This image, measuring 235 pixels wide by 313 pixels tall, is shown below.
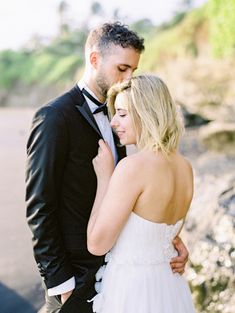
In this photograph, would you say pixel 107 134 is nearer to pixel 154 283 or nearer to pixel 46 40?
pixel 154 283

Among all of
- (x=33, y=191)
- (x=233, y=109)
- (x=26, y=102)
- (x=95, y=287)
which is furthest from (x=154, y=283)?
(x=26, y=102)

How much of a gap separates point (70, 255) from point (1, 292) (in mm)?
3223

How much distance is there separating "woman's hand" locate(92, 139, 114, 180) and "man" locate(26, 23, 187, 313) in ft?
0.20

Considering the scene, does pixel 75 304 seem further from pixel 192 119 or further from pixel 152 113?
pixel 192 119

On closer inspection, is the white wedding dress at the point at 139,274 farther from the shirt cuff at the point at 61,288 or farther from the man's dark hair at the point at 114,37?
the man's dark hair at the point at 114,37

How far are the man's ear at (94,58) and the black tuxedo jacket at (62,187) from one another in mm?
168

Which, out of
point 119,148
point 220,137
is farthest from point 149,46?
point 119,148

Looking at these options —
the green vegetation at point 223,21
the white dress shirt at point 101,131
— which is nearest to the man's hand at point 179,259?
the white dress shirt at point 101,131

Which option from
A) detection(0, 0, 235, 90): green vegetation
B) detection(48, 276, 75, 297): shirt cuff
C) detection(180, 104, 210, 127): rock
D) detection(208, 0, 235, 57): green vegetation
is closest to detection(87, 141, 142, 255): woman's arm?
detection(48, 276, 75, 297): shirt cuff

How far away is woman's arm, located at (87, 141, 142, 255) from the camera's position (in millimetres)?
1885

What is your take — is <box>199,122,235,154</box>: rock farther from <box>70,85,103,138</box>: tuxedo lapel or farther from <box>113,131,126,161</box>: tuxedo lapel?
<box>70,85,103,138</box>: tuxedo lapel

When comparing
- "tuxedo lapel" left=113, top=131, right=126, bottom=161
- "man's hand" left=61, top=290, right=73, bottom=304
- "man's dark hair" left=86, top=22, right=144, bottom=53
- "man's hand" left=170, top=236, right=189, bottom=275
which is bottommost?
"man's hand" left=170, top=236, right=189, bottom=275

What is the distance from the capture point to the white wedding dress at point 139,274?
2048 millimetres

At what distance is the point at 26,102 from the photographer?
5750 centimetres
